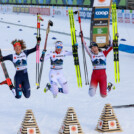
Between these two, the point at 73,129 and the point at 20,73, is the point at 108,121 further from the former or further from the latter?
the point at 20,73

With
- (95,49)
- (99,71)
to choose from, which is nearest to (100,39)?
(95,49)

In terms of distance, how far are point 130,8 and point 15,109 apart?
129ft

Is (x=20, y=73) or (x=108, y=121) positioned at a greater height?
(x=20, y=73)

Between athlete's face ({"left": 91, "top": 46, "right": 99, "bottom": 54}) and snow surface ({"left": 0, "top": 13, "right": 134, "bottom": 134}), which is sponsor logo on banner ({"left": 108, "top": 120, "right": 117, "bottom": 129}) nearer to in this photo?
snow surface ({"left": 0, "top": 13, "right": 134, "bottom": 134})

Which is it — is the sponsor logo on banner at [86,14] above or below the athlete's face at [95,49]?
below

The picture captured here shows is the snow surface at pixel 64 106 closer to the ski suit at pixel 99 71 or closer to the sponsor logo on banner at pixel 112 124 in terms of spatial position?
the sponsor logo on banner at pixel 112 124

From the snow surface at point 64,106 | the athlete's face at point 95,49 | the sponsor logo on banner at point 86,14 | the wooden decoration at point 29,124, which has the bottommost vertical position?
the snow surface at point 64,106

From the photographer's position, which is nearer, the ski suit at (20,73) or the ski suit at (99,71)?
the ski suit at (20,73)

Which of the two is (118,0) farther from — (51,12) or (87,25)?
(51,12)

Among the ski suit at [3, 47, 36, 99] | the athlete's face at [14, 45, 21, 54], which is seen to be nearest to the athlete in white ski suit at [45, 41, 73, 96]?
the ski suit at [3, 47, 36, 99]

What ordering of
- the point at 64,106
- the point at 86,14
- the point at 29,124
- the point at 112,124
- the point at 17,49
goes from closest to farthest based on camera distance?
the point at 17,49 → the point at 29,124 → the point at 112,124 → the point at 64,106 → the point at 86,14

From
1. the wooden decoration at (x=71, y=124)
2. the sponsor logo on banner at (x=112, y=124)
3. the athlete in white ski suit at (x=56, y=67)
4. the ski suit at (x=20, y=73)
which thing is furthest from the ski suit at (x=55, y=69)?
the sponsor logo on banner at (x=112, y=124)

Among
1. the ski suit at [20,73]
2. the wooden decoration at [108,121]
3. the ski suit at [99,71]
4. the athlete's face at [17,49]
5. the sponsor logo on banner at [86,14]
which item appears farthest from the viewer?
the sponsor logo on banner at [86,14]

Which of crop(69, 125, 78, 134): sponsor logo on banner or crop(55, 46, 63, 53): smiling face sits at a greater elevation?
crop(55, 46, 63, 53): smiling face
